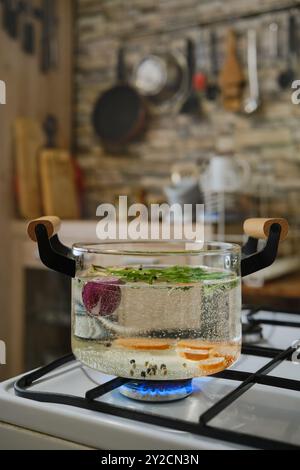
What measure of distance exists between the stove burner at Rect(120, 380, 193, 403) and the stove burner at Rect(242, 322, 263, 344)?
264 mm

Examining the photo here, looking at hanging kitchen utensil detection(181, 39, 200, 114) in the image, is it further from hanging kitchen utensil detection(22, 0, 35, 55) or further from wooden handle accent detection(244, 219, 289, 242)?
wooden handle accent detection(244, 219, 289, 242)

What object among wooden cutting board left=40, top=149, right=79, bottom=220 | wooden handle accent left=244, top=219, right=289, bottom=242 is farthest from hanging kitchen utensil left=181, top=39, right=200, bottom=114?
wooden handle accent left=244, top=219, right=289, bottom=242

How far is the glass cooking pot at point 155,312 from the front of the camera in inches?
21.6

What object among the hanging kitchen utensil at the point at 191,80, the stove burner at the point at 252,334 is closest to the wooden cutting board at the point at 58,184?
the hanging kitchen utensil at the point at 191,80

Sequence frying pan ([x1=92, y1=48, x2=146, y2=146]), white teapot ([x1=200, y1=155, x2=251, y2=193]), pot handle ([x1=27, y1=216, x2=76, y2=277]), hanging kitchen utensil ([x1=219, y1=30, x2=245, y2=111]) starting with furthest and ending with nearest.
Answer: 1. frying pan ([x1=92, y1=48, x2=146, y2=146])
2. hanging kitchen utensil ([x1=219, y1=30, x2=245, y2=111])
3. white teapot ([x1=200, y1=155, x2=251, y2=193])
4. pot handle ([x1=27, y1=216, x2=76, y2=277])

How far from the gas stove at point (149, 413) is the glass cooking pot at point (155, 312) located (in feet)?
0.12

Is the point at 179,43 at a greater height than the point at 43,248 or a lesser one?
greater

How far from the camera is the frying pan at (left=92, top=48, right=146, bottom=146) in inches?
103

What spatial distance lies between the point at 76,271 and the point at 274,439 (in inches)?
11.2

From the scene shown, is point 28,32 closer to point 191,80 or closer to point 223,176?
point 191,80

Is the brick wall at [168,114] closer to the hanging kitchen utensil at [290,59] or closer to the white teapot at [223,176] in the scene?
the hanging kitchen utensil at [290,59]

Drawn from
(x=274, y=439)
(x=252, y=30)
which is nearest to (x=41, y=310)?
(x=252, y=30)

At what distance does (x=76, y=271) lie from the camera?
62cm
